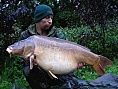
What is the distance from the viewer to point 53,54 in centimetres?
318

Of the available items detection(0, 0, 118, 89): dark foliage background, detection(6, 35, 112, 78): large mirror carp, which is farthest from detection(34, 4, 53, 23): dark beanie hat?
detection(0, 0, 118, 89): dark foliage background

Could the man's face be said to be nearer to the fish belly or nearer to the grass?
the fish belly

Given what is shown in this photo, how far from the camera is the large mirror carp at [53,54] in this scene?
316 cm

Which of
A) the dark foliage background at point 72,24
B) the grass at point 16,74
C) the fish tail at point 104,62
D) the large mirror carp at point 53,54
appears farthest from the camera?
the dark foliage background at point 72,24

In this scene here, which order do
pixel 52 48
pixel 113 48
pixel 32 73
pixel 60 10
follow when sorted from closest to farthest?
pixel 52 48, pixel 32 73, pixel 113 48, pixel 60 10

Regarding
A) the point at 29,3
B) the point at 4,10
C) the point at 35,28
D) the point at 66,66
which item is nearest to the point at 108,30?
the point at 29,3

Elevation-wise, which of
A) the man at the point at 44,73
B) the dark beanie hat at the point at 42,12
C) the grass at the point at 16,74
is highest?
the dark beanie hat at the point at 42,12

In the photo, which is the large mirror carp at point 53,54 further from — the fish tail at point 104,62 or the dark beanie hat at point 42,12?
the dark beanie hat at point 42,12

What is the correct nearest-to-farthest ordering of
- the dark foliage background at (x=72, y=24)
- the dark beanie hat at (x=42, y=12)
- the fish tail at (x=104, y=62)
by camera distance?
the fish tail at (x=104, y=62) < the dark beanie hat at (x=42, y=12) < the dark foliage background at (x=72, y=24)

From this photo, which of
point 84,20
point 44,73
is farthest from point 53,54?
point 84,20

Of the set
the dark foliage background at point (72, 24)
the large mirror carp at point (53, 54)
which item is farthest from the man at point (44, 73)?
the dark foliage background at point (72, 24)

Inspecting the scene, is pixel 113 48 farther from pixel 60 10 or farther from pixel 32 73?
pixel 32 73

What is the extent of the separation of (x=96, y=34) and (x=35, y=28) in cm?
310

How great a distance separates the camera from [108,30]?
712 centimetres
